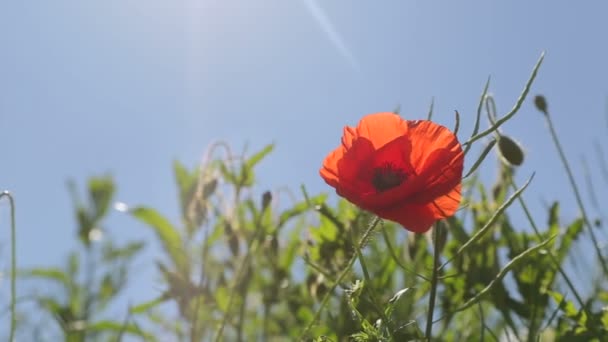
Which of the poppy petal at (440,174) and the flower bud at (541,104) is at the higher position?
the flower bud at (541,104)

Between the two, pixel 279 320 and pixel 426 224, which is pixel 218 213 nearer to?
pixel 279 320

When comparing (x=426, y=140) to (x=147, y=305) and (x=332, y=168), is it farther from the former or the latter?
(x=147, y=305)

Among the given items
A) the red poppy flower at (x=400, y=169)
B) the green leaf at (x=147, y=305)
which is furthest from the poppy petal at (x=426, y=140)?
the green leaf at (x=147, y=305)

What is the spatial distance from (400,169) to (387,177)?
0.9 inches

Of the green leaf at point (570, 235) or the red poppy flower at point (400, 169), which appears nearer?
the red poppy flower at point (400, 169)

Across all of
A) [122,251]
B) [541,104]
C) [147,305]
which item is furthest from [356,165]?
[122,251]

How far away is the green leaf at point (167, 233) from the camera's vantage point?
1.68 m

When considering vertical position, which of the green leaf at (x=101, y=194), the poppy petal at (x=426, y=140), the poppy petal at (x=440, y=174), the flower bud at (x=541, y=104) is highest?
the green leaf at (x=101, y=194)

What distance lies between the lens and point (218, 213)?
1.46m

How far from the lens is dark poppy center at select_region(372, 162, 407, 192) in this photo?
747 mm

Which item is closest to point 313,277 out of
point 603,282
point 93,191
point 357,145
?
point 357,145

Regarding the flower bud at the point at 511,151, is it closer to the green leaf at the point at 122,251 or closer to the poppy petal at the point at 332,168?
the poppy petal at the point at 332,168

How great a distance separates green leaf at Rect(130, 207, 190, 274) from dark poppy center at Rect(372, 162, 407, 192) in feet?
3.25

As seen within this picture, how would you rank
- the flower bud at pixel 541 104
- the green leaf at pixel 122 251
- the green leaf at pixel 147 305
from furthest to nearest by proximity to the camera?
the green leaf at pixel 122 251, the green leaf at pixel 147 305, the flower bud at pixel 541 104
